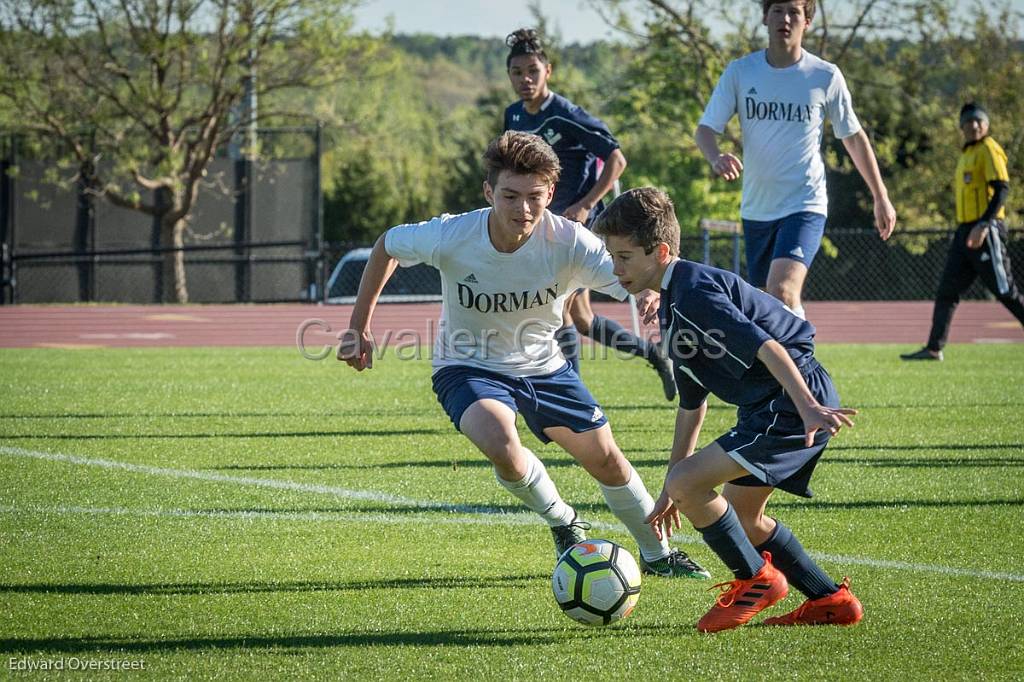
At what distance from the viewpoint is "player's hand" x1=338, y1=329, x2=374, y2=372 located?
14.5 ft

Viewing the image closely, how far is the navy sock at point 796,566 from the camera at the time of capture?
3.84 m

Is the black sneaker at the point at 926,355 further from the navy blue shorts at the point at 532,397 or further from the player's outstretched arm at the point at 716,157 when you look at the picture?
the navy blue shorts at the point at 532,397

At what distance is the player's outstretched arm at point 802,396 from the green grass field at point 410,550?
66cm

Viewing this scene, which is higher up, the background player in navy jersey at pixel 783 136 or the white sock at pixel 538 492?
the background player in navy jersey at pixel 783 136

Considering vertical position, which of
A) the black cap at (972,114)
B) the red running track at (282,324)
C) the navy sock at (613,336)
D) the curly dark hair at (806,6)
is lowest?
the red running track at (282,324)

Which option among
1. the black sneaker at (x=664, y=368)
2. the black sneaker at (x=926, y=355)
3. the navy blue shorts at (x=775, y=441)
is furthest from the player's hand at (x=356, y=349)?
the black sneaker at (x=926, y=355)

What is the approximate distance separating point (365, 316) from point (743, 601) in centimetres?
177

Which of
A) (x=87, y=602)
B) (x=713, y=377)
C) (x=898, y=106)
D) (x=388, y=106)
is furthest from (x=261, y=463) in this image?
(x=388, y=106)

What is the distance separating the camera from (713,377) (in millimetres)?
3865

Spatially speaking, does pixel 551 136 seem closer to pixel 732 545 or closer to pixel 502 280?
pixel 502 280

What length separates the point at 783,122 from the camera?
6758 millimetres

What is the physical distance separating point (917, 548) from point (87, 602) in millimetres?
3022

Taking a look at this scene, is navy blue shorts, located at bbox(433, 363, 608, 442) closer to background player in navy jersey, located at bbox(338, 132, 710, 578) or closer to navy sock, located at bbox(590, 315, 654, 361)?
background player in navy jersey, located at bbox(338, 132, 710, 578)

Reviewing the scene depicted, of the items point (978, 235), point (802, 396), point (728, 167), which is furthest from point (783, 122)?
point (978, 235)
